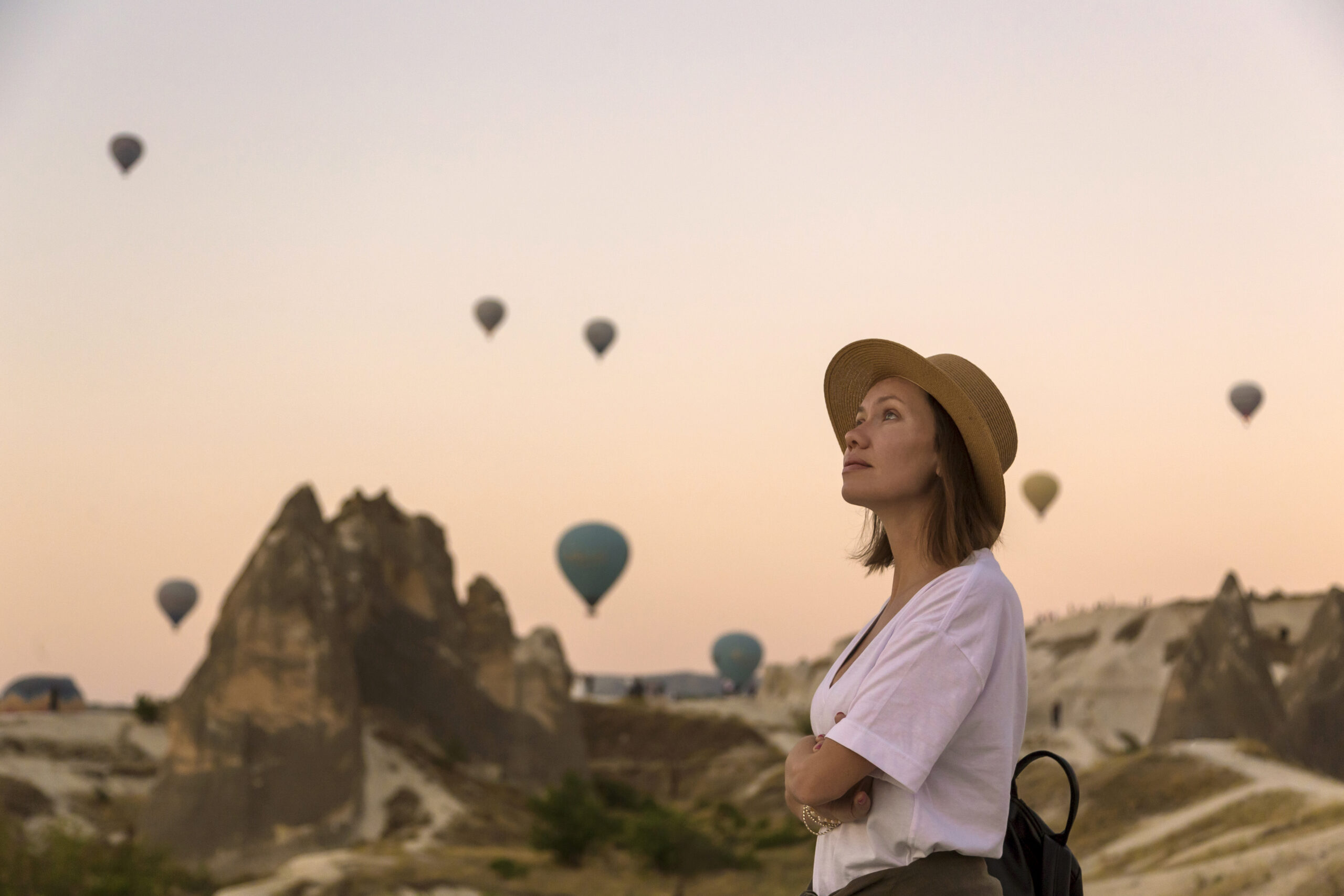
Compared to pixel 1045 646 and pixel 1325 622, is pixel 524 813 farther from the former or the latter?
pixel 1045 646

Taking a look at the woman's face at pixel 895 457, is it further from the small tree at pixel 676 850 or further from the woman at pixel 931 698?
the small tree at pixel 676 850

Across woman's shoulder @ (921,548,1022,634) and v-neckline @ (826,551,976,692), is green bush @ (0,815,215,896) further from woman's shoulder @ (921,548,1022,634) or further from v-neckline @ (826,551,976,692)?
woman's shoulder @ (921,548,1022,634)

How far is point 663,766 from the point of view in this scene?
148 ft

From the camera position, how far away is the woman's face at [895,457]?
2.41 m

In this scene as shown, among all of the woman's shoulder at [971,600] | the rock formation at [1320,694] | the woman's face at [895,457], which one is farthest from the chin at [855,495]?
the rock formation at [1320,694]

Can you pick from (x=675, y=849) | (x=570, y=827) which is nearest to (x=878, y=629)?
(x=675, y=849)

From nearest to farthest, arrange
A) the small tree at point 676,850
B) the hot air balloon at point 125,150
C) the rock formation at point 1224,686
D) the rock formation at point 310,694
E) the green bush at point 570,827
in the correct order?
the small tree at point 676,850
the green bush at point 570,827
the rock formation at point 310,694
the rock formation at point 1224,686
the hot air balloon at point 125,150

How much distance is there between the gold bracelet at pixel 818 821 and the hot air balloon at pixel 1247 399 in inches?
1642

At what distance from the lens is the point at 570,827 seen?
80.4 ft

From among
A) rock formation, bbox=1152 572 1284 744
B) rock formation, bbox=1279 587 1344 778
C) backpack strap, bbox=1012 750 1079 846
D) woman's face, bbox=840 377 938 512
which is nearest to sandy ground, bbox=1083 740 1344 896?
rock formation, bbox=1279 587 1344 778

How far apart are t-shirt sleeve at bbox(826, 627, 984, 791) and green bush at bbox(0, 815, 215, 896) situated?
2025 cm

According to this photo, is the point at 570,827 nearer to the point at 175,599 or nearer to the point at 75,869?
the point at 75,869

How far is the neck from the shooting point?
7.78 feet

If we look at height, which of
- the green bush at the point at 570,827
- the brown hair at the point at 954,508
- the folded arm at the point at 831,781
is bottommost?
the green bush at the point at 570,827
